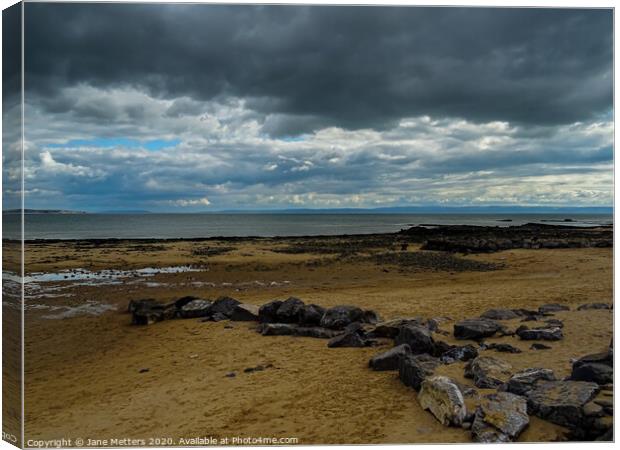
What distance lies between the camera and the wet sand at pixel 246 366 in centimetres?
602

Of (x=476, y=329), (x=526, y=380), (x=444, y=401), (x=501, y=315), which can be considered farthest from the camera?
(x=501, y=315)

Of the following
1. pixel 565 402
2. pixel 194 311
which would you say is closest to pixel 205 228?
pixel 194 311

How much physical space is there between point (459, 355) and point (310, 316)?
146 inches

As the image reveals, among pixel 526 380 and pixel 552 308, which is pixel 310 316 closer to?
pixel 526 380

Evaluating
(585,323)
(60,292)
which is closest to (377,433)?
(585,323)

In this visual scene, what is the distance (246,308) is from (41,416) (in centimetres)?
548

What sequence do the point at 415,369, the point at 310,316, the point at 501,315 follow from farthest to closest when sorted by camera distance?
the point at 310,316
the point at 501,315
the point at 415,369

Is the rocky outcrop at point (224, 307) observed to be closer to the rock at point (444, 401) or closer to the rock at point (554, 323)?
→ the rock at point (444, 401)

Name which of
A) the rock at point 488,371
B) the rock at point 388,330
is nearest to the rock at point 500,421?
the rock at point 488,371

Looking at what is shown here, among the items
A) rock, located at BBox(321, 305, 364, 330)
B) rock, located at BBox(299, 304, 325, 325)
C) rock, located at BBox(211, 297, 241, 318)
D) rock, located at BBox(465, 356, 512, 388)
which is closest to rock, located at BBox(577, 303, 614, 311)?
rock, located at BBox(465, 356, 512, 388)

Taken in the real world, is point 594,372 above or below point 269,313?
above

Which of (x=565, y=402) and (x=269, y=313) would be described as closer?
(x=565, y=402)

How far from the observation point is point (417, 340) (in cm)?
798

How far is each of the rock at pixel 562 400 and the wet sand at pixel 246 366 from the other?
5.1 inches
